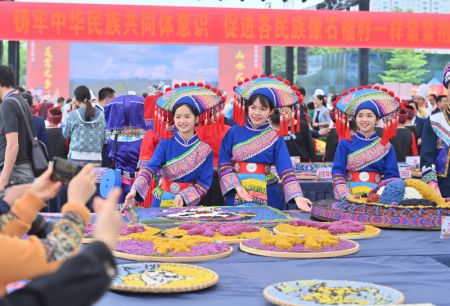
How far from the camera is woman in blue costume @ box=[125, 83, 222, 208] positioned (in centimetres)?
343

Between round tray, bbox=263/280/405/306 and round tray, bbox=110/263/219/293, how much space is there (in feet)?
0.60

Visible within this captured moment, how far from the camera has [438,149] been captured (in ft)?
11.5

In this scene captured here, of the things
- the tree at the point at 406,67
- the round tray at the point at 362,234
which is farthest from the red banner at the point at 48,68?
the round tray at the point at 362,234

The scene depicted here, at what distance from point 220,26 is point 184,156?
5.90 meters

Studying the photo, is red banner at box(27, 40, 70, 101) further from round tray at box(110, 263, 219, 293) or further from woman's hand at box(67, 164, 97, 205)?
woman's hand at box(67, 164, 97, 205)

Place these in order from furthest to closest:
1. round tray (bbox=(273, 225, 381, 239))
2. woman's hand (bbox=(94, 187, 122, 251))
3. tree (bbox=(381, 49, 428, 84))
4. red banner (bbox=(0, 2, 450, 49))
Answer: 1. tree (bbox=(381, 49, 428, 84))
2. red banner (bbox=(0, 2, 450, 49))
3. round tray (bbox=(273, 225, 381, 239))
4. woman's hand (bbox=(94, 187, 122, 251))

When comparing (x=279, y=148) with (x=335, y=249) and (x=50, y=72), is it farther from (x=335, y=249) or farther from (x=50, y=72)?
(x=50, y=72)

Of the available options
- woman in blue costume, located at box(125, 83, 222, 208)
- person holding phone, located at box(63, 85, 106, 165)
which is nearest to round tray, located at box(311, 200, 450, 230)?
woman in blue costume, located at box(125, 83, 222, 208)

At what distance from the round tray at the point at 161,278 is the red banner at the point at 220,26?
7.09 meters

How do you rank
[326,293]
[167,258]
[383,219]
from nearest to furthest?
[326,293]
[167,258]
[383,219]

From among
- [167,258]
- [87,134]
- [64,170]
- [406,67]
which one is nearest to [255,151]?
[167,258]

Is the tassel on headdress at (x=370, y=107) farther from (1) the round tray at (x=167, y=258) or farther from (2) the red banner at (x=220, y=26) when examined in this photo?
(2) the red banner at (x=220, y=26)

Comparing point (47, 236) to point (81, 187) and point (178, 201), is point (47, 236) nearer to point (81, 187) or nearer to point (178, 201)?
point (81, 187)

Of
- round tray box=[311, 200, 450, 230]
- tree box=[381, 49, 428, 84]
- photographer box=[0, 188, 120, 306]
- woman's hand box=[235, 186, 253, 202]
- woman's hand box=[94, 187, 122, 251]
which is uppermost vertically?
tree box=[381, 49, 428, 84]
